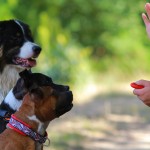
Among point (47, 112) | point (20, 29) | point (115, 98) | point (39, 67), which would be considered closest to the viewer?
point (47, 112)

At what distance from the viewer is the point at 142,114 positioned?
625 inches

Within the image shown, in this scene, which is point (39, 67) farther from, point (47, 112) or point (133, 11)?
point (47, 112)

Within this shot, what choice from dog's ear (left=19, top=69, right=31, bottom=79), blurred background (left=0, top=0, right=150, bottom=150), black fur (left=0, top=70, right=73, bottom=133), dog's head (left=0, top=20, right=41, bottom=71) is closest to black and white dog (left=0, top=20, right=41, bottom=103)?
dog's head (left=0, top=20, right=41, bottom=71)

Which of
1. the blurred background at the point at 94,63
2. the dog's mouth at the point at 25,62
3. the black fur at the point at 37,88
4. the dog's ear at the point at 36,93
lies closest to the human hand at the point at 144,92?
the black fur at the point at 37,88

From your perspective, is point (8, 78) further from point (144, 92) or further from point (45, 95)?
point (144, 92)

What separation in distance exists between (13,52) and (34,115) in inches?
57.1

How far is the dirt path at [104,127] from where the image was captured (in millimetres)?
12109

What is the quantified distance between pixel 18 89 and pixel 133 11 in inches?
651

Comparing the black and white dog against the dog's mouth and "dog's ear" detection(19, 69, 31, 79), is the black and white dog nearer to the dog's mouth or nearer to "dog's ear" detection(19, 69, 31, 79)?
the dog's mouth

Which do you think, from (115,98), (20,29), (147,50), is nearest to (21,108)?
(20,29)

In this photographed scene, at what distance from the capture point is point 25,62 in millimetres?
7570

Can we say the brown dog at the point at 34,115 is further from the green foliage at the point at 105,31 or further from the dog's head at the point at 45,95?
the green foliage at the point at 105,31

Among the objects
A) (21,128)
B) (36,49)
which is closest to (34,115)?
(21,128)

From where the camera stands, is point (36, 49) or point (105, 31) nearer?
point (36, 49)
